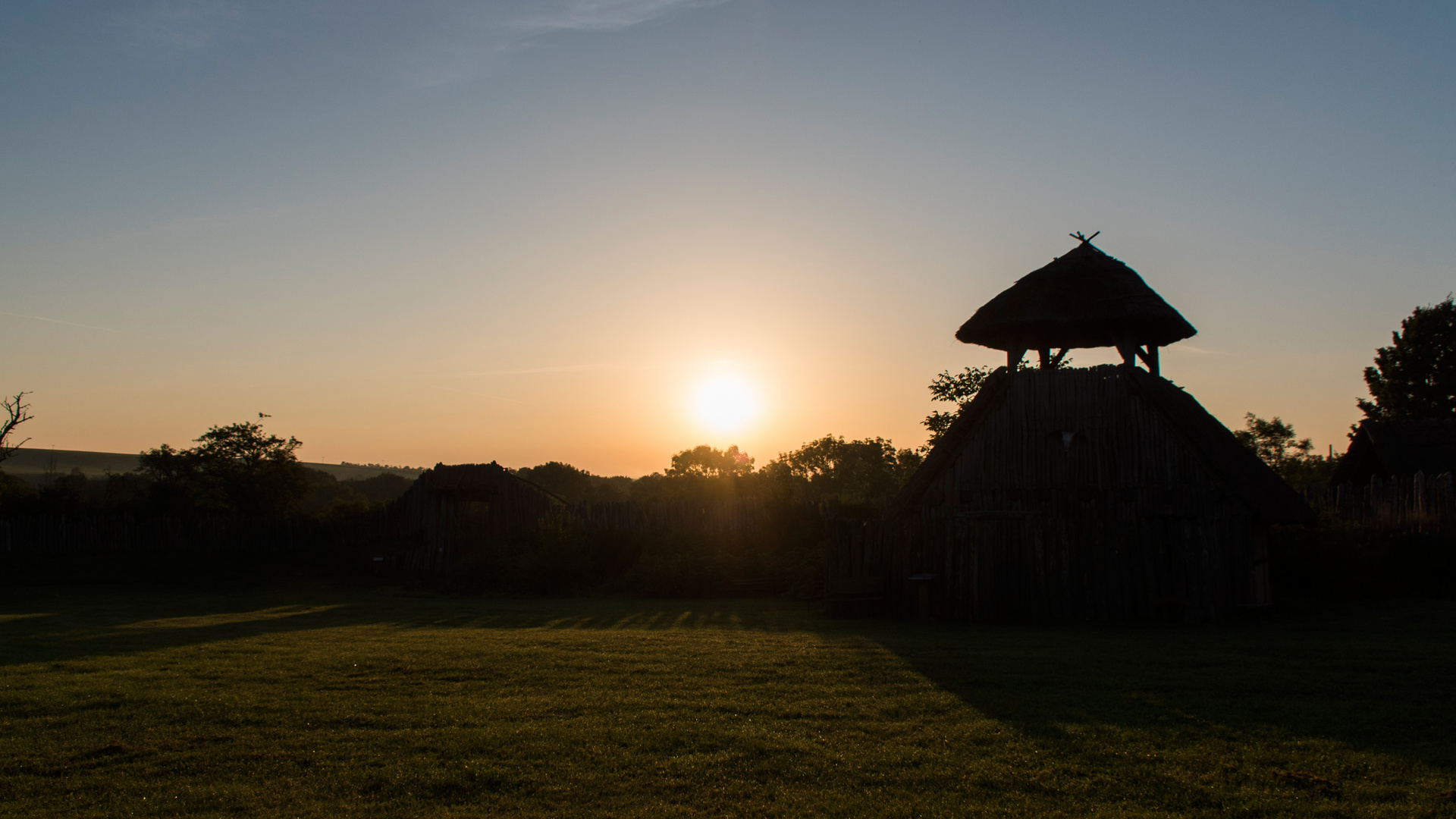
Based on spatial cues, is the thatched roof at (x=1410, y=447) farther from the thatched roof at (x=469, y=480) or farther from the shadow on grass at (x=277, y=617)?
the thatched roof at (x=469, y=480)

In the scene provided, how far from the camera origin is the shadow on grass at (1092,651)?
795cm

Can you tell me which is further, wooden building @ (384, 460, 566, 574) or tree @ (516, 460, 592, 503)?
tree @ (516, 460, 592, 503)

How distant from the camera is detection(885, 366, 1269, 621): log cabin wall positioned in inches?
656

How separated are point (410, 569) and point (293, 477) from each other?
15911mm

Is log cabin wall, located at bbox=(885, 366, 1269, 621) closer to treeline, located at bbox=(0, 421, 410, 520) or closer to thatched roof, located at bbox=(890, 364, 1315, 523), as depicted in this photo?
thatched roof, located at bbox=(890, 364, 1315, 523)

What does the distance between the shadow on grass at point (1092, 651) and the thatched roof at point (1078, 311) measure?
20.0ft

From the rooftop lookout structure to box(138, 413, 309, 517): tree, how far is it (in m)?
33.2

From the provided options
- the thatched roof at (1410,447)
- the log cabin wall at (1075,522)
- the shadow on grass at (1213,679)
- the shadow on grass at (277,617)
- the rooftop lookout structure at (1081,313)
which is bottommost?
the shadow on grass at (277,617)

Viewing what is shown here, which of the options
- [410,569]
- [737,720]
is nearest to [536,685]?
[737,720]

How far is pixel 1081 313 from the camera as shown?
1922cm

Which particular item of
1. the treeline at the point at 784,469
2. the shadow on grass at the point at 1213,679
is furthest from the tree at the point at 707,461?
the shadow on grass at the point at 1213,679

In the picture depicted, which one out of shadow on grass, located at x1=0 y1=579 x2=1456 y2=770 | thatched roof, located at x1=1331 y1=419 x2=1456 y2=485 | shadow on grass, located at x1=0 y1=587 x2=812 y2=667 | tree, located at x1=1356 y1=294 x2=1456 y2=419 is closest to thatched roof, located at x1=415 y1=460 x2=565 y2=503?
shadow on grass, located at x1=0 y1=587 x2=812 y2=667

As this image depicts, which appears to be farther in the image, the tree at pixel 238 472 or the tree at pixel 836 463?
the tree at pixel 836 463

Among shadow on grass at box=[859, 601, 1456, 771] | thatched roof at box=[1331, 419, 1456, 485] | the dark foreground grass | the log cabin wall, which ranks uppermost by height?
thatched roof at box=[1331, 419, 1456, 485]
